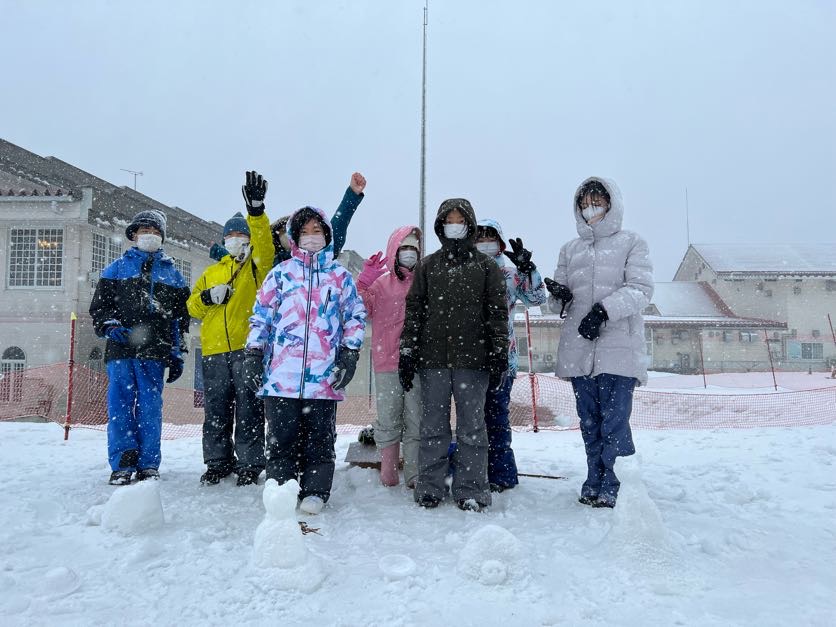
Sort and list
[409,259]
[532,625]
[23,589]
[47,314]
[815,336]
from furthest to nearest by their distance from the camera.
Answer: [815,336] < [47,314] < [409,259] < [23,589] < [532,625]

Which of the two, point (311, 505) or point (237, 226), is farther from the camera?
point (237, 226)

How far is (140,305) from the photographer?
13.6 ft

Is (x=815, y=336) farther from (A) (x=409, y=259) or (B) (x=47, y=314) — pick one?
(B) (x=47, y=314)

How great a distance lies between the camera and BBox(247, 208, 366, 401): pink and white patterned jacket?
3410mm

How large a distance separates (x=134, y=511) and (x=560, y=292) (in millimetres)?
2990

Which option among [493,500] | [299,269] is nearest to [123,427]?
[299,269]

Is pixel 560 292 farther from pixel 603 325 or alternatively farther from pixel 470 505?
pixel 470 505

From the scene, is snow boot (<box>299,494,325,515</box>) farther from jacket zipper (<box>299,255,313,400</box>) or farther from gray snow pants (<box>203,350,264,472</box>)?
gray snow pants (<box>203,350,264,472</box>)

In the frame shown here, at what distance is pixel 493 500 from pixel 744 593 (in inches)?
64.9

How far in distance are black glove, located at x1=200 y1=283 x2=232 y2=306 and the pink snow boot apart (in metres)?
1.66

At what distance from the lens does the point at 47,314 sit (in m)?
14.3

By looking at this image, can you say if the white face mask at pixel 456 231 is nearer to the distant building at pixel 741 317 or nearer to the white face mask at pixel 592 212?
the white face mask at pixel 592 212

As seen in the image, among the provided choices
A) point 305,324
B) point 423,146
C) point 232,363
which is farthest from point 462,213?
point 423,146

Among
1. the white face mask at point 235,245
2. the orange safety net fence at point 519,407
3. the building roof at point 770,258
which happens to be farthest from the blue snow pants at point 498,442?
the building roof at point 770,258
